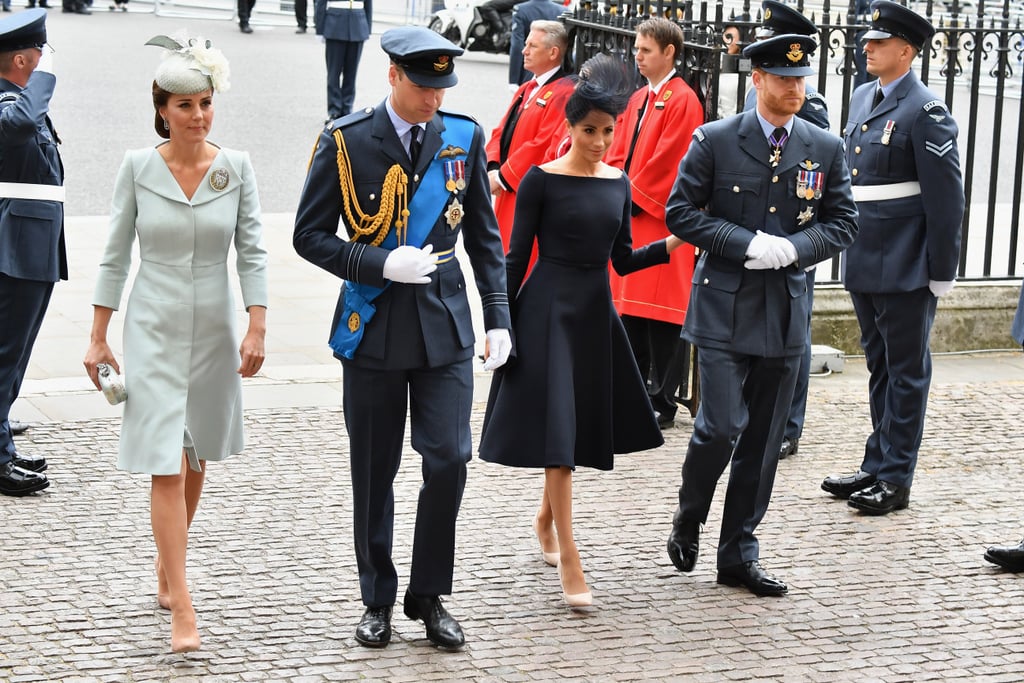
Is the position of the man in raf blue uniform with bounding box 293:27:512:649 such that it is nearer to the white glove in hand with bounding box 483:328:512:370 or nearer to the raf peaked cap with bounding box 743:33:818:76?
the white glove in hand with bounding box 483:328:512:370

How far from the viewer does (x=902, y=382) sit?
6641mm

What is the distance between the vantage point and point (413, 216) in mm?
4906

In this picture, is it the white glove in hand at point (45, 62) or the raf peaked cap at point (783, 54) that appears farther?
the white glove in hand at point (45, 62)

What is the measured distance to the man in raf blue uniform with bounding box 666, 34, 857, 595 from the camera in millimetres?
5516

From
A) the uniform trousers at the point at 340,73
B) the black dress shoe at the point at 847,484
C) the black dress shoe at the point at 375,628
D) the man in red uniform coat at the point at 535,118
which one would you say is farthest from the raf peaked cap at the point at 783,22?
the uniform trousers at the point at 340,73

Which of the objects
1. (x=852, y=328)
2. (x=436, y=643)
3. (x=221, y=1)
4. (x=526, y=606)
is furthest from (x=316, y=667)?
(x=221, y=1)

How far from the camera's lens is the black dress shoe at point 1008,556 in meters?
5.84

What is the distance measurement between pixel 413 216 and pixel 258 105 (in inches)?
487

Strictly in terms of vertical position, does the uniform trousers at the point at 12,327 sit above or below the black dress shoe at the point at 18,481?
above

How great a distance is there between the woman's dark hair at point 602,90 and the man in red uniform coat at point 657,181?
81.2 inches

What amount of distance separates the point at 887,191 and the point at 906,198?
0.08 meters

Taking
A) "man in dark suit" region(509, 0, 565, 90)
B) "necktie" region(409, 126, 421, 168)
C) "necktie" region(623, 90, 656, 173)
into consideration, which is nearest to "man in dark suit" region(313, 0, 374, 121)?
"man in dark suit" region(509, 0, 565, 90)

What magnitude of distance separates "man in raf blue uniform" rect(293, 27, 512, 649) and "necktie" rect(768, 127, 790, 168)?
1085 mm

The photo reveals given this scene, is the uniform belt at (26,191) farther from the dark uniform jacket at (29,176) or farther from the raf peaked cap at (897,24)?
the raf peaked cap at (897,24)
